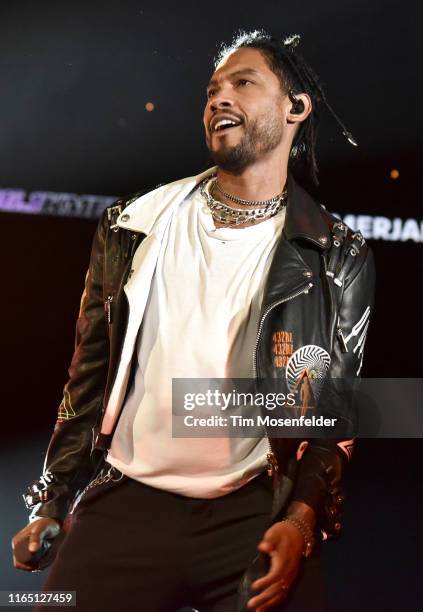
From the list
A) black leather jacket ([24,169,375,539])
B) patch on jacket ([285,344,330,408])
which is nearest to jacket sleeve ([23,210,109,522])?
black leather jacket ([24,169,375,539])

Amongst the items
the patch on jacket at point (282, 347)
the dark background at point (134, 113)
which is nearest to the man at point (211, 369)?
the patch on jacket at point (282, 347)

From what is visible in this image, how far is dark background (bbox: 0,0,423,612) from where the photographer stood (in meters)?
2.86

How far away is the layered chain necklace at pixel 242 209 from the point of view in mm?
2348

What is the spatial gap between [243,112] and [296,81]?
260 millimetres

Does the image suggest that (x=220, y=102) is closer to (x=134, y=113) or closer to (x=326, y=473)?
(x=134, y=113)

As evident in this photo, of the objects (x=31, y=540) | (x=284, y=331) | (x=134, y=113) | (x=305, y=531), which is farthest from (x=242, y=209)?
(x=31, y=540)

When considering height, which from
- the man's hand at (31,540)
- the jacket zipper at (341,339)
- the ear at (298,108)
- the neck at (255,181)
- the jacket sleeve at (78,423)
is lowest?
the man's hand at (31,540)

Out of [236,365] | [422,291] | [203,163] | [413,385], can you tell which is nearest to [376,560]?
[413,385]

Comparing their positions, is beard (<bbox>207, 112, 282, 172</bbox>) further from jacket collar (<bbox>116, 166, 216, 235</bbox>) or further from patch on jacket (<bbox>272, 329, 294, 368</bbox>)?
patch on jacket (<bbox>272, 329, 294, 368</bbox>)

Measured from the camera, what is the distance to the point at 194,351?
6.95 feet

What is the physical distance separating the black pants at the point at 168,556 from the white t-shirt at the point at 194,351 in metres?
0.05

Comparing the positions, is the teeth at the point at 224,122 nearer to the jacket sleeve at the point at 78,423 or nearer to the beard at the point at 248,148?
the beard at the point at 248,148

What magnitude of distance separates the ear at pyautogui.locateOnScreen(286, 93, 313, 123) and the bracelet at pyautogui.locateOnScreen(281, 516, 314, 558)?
3.84 feet

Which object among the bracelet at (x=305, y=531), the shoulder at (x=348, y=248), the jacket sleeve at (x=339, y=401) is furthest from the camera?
the shoulder at (x=348, y=248)
